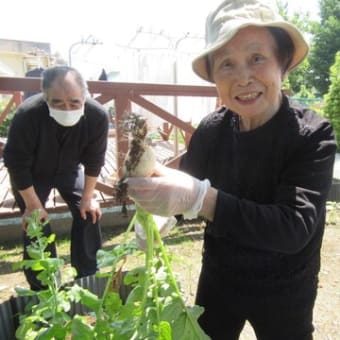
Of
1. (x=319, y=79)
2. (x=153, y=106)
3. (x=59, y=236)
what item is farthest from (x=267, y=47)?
(x=319, y=79)

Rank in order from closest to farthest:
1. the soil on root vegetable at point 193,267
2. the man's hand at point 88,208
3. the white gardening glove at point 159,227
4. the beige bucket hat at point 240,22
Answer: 1. the beige bucket hat at point 240,22
2. the white gardening glove at point 159,227
3. the soil on root vegetable at point 193,267
4. the man's hand at point 88,208

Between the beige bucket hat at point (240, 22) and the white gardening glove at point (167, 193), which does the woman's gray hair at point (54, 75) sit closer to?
the beige bucket hat at point (240, 22)

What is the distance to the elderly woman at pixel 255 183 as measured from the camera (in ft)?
3.23

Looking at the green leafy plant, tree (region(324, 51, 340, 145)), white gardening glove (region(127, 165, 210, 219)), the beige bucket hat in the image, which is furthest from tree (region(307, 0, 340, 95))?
white gardening glove (region(127, 165, 210, 219))

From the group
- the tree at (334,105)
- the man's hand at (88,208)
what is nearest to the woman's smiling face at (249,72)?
the man's hand at (88,208)

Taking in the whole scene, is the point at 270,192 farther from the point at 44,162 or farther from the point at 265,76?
the point at 44,162

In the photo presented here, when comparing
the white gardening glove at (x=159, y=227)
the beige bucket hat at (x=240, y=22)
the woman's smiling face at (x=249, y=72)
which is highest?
the beige bucket hat at (x=240, y=22)

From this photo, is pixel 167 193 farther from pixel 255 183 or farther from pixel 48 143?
pixel 48 143

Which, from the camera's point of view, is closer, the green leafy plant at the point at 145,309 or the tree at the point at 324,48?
the green leafy plant at the point at 145,309

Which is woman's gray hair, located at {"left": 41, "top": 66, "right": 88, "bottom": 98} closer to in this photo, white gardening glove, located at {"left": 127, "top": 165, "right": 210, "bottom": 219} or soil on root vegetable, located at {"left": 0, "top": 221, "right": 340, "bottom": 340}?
soil on root vegetable, located at {"left": 0, "top": 221, "right": 340, "bottom": 340}

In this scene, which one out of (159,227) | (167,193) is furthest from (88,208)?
(167,193)

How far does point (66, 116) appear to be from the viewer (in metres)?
2.45

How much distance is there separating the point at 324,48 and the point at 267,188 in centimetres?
3038

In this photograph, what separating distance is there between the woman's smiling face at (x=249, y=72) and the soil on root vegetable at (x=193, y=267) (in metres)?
1.17
